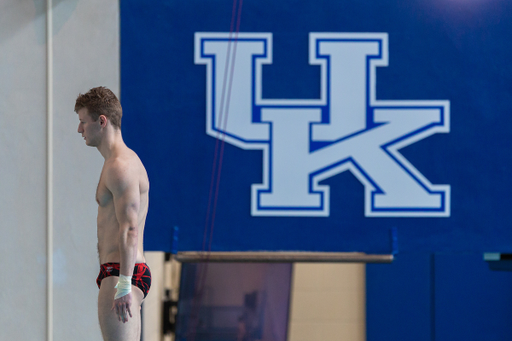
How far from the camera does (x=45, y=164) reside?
11.4 ft

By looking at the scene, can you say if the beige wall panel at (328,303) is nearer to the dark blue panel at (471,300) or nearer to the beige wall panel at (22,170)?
the dark blue panel at (471,300)

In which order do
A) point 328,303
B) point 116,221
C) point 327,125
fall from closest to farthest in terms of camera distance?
point 116,221, point 327,125, point 328,303

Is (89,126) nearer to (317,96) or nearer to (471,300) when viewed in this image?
(317,96)

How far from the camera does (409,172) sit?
3434 millimetres

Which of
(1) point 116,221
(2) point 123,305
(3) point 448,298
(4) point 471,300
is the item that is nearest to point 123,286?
(2) point 123,305

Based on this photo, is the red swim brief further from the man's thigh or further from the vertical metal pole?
the vertical metal pole

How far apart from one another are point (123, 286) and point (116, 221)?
0.33 meters

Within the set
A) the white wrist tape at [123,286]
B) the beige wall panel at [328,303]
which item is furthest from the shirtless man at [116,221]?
the beige wall panel at [328,303]

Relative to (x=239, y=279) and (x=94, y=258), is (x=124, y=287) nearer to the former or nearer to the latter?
(x=94, y=258)

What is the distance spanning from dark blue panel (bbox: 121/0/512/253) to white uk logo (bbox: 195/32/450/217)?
0.19ft

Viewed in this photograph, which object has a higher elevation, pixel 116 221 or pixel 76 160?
pixel 76 160

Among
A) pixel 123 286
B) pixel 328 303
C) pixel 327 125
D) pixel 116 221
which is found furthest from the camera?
pixel 328 303

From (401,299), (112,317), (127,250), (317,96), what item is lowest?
(401,299)

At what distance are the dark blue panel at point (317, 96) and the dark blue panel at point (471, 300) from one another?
8.17ft
